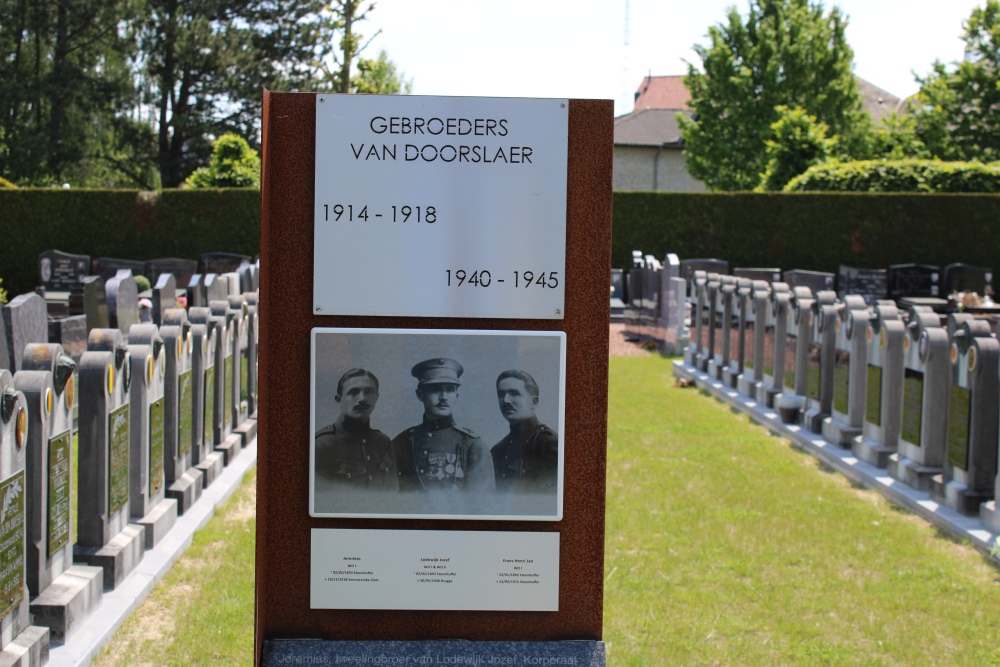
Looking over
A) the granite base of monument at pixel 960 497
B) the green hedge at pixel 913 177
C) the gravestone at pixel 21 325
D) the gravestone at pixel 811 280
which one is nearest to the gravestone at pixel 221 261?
the gravestone at pixel 811 280

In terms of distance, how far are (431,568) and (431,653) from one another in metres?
0.23

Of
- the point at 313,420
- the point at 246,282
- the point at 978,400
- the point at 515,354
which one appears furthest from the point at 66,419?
the point at 246,282

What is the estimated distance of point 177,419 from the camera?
21.7 ft

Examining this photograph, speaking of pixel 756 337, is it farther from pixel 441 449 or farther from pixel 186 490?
pixel 441 449

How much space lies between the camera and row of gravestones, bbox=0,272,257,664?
4062 mm

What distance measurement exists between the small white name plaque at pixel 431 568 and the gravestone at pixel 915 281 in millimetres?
20236

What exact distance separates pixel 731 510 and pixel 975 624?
214 cm

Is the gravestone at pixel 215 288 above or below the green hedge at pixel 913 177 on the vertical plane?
below

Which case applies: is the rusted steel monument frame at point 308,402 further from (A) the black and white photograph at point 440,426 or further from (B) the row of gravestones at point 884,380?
(B) the row of gravestones at point 884,380

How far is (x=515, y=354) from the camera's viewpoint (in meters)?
2.74

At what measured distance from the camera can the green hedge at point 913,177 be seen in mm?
24984

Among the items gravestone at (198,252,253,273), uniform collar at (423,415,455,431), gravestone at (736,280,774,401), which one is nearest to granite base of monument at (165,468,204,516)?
uniform collar at (423,415,455,431)

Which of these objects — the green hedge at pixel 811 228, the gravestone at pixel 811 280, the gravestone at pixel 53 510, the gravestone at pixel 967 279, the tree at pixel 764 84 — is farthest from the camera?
the tree at pixel 764 84

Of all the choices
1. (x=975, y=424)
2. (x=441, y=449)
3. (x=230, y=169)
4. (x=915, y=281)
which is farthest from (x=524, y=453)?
(x=230, y=169)
